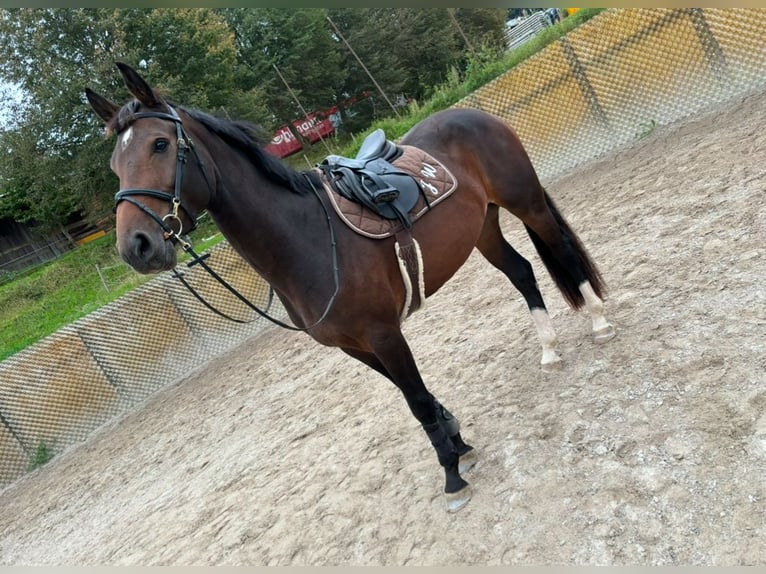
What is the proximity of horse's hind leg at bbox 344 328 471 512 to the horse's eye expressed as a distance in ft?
3.79

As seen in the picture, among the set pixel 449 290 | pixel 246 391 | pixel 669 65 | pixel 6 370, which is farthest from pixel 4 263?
pixel 669 65

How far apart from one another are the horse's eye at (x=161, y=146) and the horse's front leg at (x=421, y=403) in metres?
1.16

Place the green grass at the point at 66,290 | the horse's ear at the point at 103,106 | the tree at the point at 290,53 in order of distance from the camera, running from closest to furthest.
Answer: the horse's ear at the point at 103,106
the green grass at the point at 66,290
the tree at the point at 290,53

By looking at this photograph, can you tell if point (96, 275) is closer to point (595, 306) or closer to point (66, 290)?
point (66, 290)

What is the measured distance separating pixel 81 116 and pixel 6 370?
1146 centimetres

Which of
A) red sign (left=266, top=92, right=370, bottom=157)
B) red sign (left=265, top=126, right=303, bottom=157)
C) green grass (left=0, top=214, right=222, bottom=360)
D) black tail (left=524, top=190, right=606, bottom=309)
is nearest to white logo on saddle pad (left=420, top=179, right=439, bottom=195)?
black tail (left=524, top=190, right=606, bottom=309)

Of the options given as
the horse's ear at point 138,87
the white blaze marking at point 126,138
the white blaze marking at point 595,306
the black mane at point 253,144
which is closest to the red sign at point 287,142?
the white blaze marking at point 595,306

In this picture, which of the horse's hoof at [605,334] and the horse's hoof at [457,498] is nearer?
the horse's hoof at [457,498]

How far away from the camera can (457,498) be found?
249cm

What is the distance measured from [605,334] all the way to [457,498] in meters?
1.44

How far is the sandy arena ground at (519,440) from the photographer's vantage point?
2.03 m

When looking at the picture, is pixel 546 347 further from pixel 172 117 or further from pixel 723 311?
pixel 172 117

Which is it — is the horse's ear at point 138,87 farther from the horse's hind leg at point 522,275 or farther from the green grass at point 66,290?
the green grass at point 66,290

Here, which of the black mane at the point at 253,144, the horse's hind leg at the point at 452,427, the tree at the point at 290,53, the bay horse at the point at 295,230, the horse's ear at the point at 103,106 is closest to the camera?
the bay horse at the point at 295,230
